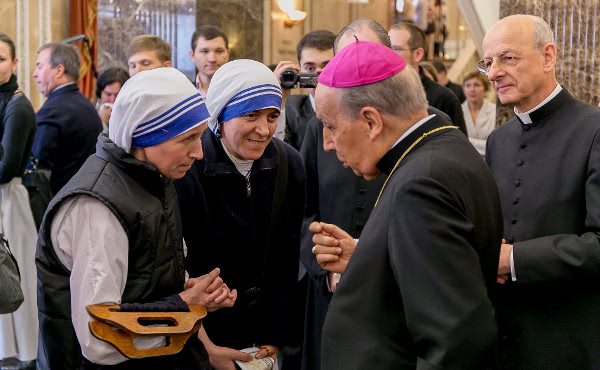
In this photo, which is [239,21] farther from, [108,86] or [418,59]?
[418,59]

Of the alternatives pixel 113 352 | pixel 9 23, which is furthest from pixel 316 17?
pixel 113 352

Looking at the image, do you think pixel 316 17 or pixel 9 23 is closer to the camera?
pixel 9 23

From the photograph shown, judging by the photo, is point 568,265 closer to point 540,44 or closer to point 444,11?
point 540,44

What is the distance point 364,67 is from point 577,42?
3086mm

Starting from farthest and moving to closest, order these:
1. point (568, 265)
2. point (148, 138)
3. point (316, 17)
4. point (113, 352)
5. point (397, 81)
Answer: point (316, 17), point (568, 265), point (148, 138), point (113, 352), point (397, 81)

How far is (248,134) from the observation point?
3.03 meters

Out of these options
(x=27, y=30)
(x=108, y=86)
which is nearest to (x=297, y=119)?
(x=108, y=86)

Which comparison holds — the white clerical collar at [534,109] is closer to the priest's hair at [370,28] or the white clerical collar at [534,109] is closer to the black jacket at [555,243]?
the black jacket at [555,243]

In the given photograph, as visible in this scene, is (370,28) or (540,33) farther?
(370,28)

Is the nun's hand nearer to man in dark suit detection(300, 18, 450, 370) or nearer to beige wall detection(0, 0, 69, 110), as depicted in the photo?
man in dark suit detection(300, 18, 450, 370)

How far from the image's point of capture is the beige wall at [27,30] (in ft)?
28.3

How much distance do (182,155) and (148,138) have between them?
0.13 m

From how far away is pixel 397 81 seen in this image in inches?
78.0

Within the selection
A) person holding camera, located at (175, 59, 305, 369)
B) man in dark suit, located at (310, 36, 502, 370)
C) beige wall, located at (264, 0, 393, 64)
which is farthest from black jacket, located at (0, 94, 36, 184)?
beige wall, located at (264, 0, 393, 64)
